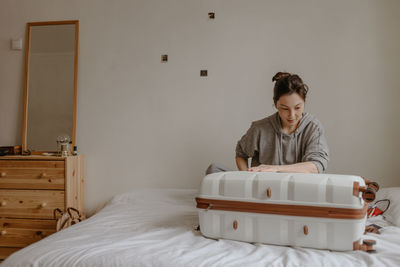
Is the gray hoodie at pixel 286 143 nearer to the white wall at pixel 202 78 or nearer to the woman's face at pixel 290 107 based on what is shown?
the woman's face at pixel 290 107

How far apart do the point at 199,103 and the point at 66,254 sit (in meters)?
1.63

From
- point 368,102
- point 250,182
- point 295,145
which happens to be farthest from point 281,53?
point 250,182

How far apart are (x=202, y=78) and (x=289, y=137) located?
109 centimetres

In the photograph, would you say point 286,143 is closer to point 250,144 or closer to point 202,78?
point 250,144

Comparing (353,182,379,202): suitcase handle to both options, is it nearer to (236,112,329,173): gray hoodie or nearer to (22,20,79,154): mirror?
(236,112,329,173): gray hoodie

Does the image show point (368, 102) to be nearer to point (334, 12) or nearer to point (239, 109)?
point (334, 12)

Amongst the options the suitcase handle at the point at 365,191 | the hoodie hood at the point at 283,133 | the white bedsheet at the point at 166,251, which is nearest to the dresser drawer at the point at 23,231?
the white bedsheet at the point at 166,251

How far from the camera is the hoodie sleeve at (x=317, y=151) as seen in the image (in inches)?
58.9

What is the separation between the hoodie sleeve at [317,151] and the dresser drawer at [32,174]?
168 cm

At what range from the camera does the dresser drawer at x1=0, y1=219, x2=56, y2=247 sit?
2264 millimetres

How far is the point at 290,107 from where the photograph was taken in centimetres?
154

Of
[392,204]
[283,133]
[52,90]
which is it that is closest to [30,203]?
[52,90]

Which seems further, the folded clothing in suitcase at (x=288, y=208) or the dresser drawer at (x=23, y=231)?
the dresser drawer at (x=23, y=231)

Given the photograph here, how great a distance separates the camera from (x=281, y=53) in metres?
2.41
